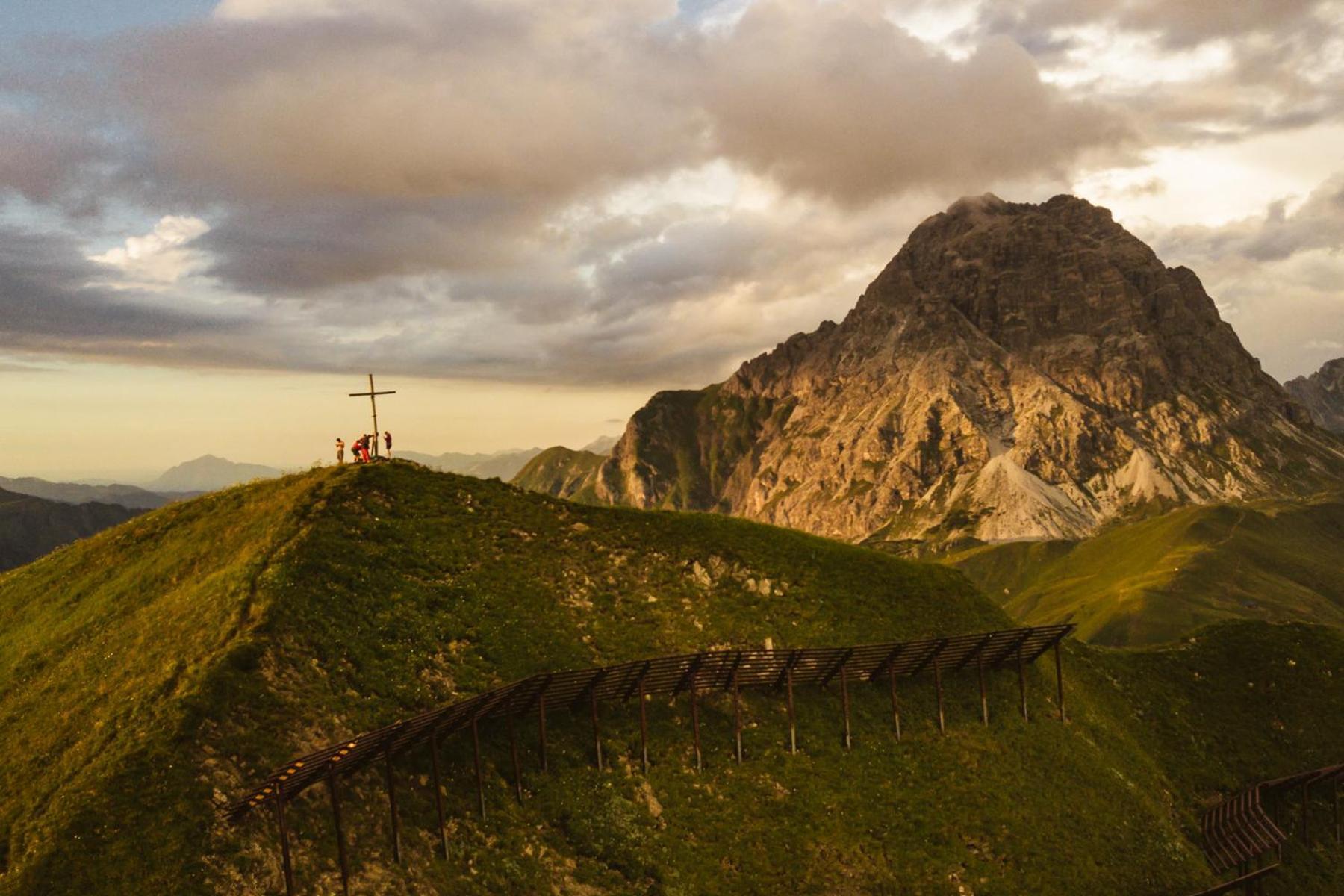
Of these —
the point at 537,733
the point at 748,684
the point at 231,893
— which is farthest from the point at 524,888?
the point at 748,684

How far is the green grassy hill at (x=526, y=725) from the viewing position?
1518 inches

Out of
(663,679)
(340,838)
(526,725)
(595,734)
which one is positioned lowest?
(595,734)

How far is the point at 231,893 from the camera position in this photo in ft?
112

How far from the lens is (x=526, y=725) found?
167 feet

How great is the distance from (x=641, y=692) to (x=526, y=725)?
682 cm

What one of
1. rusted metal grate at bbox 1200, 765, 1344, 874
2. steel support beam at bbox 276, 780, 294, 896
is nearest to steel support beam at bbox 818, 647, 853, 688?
rusted metal grate at bbox 1200, 765, 1344, 874

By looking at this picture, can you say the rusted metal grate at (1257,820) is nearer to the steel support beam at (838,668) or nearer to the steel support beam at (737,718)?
the steel support beam at (838,668)

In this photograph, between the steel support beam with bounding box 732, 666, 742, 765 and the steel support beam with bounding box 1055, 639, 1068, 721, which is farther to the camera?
the steel support beam with bounding box 1055, 639, 1068, 721

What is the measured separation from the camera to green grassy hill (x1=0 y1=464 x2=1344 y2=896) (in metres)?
38.6

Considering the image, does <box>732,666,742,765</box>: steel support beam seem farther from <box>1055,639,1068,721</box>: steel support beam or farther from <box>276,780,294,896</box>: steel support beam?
<box>276,780,294,896</box>: steel support beam

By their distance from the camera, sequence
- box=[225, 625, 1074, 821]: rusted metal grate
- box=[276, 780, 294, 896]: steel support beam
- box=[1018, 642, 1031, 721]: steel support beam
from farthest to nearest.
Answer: box=[1018, 642, 1031, 721]: steel support beam < box=[225, 625, 1074, 821]: rusted metal grate < box=[276, 780, 294, 896]: steel support beam

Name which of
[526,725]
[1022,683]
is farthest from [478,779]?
[1022,683]

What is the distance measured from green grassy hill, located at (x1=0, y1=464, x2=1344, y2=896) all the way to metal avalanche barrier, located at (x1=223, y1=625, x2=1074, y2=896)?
108 centimetres

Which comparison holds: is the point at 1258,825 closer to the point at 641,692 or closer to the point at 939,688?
the point at 939,688
